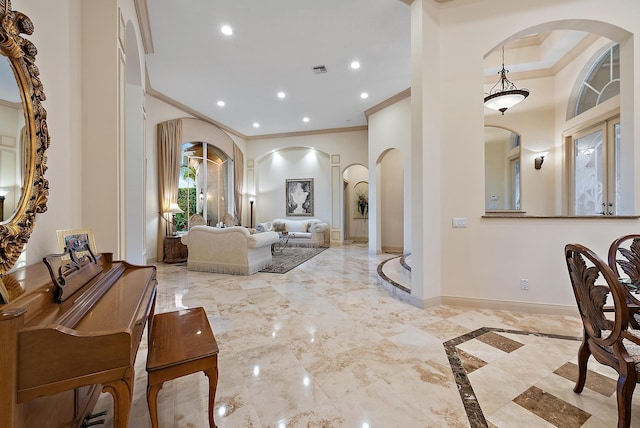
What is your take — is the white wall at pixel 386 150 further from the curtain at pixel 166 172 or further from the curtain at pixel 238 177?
the curtain at pixel 166 172

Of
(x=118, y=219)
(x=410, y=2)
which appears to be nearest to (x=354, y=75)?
(x=410, y=2)

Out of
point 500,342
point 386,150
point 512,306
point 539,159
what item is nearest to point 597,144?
point 539,159

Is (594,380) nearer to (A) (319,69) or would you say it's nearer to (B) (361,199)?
(A) (319,69)

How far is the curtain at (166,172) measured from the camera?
606 cm

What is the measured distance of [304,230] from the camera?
8.65 metres

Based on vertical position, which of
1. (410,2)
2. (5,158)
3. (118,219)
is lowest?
(118,219)

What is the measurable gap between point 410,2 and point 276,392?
4.39 meters

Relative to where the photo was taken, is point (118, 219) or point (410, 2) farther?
point (410, 2)

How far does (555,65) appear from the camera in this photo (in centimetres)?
491

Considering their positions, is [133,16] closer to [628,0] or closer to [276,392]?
[276,392]

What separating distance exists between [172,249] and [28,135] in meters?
5.17

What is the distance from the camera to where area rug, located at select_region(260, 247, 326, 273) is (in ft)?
17.2

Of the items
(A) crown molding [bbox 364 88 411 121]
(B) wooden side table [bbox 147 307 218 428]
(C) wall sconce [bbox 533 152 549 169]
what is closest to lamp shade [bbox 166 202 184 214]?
(B) wooden side table [bbox 147 307 218 428]

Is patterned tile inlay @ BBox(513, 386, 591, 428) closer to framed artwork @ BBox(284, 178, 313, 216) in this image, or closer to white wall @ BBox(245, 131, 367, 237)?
white wall @ BBox(245, 131, 367, 237)
